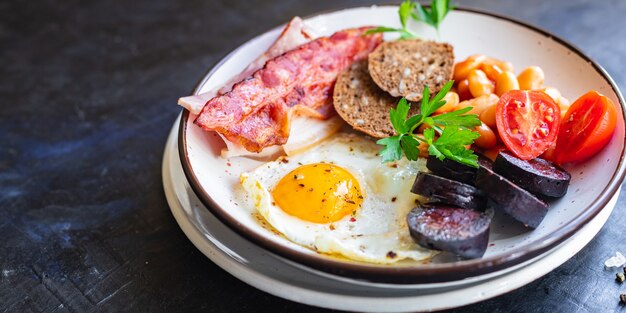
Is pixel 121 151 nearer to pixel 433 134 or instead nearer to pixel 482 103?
pixel 433 134

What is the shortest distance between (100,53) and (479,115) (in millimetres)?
3160

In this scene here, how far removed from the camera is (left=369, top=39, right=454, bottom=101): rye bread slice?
3.61 meters

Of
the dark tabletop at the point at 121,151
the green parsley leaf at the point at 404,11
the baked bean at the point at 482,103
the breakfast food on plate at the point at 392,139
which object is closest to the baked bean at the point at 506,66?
the breakfast food on plate at the point at 392,139

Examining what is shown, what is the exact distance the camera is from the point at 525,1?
528cm

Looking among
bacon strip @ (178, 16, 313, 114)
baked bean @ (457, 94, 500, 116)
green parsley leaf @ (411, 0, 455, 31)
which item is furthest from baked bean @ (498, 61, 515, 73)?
bacon strip @ (178, 16, 313, 114)

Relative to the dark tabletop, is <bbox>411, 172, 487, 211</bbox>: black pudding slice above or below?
above

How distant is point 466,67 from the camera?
3.62 meters

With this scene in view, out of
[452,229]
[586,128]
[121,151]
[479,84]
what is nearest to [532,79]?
[479,84]

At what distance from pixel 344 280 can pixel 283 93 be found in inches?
53.7

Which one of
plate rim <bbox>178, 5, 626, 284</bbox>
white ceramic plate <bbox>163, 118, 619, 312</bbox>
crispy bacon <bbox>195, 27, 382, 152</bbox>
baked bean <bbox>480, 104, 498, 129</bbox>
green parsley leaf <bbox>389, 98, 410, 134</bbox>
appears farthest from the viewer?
crispy bacon <bbox>195, 27, 382, 152</bbox>

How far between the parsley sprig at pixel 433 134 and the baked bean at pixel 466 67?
1.85 ft

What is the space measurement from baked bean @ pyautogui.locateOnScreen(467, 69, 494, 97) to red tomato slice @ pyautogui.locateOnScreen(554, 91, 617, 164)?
0.45 meters

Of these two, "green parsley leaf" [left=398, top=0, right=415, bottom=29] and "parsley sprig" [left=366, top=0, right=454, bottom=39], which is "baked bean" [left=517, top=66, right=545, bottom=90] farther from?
"green parsley leaf" [left=398, top=0, right=415, bottom=29]

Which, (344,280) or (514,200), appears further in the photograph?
(514,200)
